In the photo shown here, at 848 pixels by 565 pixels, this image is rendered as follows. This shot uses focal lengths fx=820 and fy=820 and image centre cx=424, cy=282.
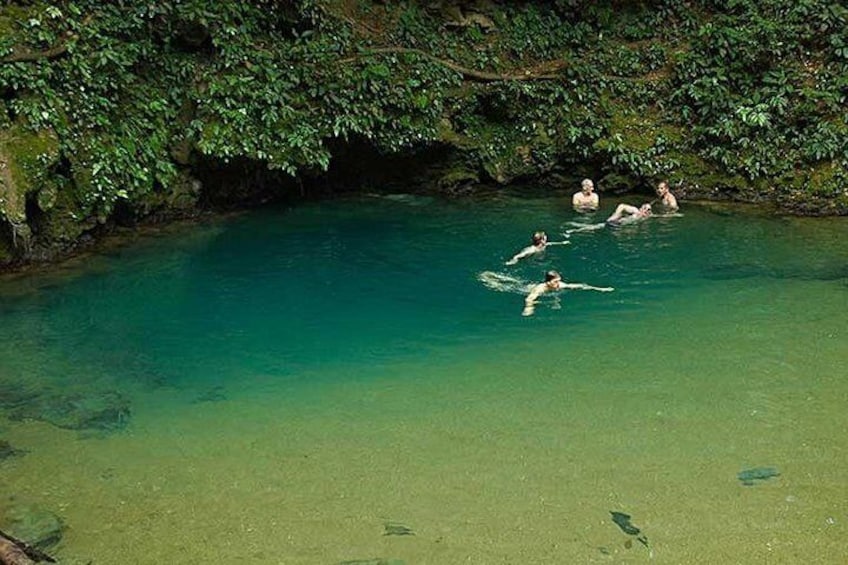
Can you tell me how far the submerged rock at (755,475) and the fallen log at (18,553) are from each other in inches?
200

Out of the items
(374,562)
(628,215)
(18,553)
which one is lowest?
(374,562)

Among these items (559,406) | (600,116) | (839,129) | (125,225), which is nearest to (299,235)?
(125,225)

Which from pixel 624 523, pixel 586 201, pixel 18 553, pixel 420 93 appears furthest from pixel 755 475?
pixel 420 93

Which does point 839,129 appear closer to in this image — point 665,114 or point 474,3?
point 665,114

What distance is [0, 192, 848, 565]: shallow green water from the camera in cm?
592

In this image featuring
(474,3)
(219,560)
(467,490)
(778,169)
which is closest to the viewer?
(219,560)

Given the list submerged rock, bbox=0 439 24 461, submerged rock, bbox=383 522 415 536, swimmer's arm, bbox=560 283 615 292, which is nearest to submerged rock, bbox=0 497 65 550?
submerged rock, bbox=0 439 24 461

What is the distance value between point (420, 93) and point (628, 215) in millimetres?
4957

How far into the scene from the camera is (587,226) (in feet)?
48.1

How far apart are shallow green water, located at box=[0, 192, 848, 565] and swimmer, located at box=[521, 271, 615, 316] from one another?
177 millimetres

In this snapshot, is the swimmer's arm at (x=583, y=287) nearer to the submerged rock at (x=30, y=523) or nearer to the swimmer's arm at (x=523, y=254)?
the swimmer's arm at (x=523, y=254)

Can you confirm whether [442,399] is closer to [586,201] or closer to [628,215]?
[628,215]

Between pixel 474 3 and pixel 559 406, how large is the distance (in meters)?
13.4

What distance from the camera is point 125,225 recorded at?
1472 cm
